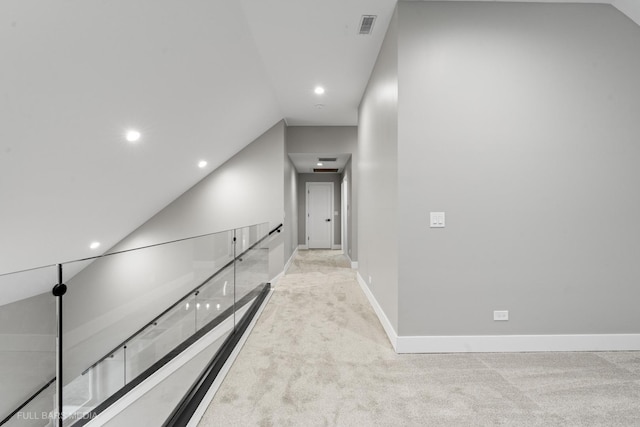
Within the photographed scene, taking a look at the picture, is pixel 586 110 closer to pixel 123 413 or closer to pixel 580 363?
pixel 580 363

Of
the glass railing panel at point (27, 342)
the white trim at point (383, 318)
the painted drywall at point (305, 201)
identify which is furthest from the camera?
the painted drywall at point (305, 201)

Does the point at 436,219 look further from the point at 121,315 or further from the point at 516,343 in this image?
the point at 121,315

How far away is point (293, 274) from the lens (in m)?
5.81

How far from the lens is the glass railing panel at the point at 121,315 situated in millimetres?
917

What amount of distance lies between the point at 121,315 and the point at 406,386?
1.73 m

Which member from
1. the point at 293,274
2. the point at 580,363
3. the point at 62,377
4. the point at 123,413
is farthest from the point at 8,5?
the point at 293,274

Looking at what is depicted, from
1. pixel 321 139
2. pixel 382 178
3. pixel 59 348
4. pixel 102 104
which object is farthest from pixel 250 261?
pixel 321 139

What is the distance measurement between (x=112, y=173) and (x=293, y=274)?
337 centimetres

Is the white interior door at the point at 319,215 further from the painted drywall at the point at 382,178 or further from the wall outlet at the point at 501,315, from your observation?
the wall outlet at the point at 501,315

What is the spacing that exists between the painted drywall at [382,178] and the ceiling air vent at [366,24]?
167mm

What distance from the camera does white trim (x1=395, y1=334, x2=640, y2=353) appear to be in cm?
253

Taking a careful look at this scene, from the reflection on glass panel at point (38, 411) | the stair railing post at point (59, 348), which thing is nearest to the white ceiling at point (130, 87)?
the stair railing post at point (59, 348)

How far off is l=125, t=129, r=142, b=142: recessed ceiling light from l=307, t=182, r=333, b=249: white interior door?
6.90 m

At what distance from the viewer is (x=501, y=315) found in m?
2.54
